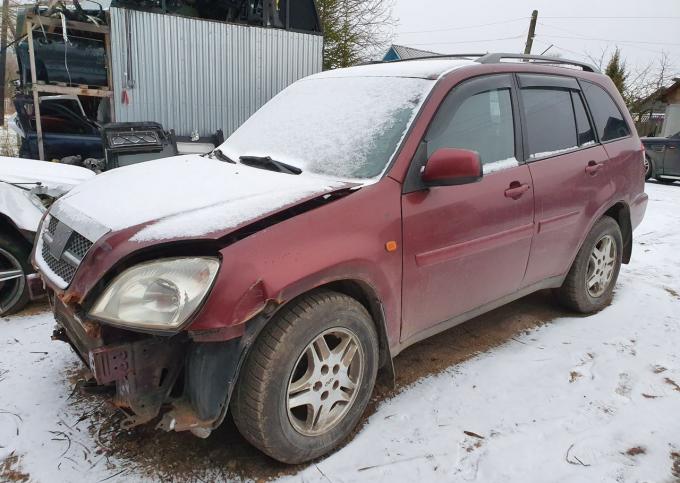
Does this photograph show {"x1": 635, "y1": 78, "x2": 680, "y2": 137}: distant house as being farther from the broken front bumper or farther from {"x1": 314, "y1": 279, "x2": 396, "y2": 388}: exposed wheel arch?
the broken front bumper

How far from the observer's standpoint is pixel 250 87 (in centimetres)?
966

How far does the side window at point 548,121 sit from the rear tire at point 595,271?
794 millimetres

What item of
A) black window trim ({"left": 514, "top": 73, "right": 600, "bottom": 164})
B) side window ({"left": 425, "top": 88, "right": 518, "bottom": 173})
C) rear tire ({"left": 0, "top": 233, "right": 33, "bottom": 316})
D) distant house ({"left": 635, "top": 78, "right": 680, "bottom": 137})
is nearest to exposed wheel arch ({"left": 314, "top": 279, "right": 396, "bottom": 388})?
side window ({"left": 425, "top": 88, "right": 518, "bottom": 173})

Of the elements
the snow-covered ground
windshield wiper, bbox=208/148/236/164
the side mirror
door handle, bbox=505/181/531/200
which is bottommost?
the snow-covered ground

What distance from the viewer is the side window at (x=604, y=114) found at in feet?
12.6

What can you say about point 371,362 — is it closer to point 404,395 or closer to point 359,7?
point 404,395

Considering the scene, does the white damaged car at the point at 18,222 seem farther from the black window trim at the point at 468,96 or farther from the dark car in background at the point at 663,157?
the dark car in background at the point at 663,157

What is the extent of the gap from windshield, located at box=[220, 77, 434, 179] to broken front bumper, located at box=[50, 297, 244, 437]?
1.09 meters

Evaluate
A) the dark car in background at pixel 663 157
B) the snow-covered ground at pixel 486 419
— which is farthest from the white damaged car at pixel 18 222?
the dark car in background at pixel 663 157

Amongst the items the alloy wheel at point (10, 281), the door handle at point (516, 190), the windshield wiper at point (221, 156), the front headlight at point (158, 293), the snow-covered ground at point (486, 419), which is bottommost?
the snow-covered ground at point (486, 419)

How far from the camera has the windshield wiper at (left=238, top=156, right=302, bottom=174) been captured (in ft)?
8.78

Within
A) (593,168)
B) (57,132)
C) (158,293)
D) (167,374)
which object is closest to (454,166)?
(158,293)

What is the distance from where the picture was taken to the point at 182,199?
2.28 meters

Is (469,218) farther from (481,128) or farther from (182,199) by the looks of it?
(182,199)
